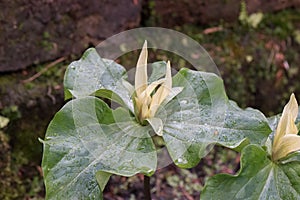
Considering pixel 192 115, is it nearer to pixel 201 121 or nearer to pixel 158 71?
pixel 201 121

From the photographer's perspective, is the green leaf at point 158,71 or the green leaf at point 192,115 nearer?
the green leaf at point 192,115

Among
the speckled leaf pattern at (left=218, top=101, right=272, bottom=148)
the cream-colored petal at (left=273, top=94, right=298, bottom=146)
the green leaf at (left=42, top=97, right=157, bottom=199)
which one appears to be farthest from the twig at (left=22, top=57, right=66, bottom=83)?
the cream-colored petal at (left=273, top=94, right=298, bottom=146)

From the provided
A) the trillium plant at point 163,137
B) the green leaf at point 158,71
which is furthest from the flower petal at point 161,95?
the green leaf at point 158,71

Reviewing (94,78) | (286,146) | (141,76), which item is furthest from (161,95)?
(286,146)

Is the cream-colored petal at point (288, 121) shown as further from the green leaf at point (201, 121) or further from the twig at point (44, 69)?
the twig at point (44, 69)

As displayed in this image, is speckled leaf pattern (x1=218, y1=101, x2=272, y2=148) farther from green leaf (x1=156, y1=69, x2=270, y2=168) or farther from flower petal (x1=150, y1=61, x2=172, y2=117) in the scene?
flower petal (x1=150, y1=61, x2=172, y2=117)

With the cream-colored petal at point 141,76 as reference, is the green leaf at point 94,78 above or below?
below
